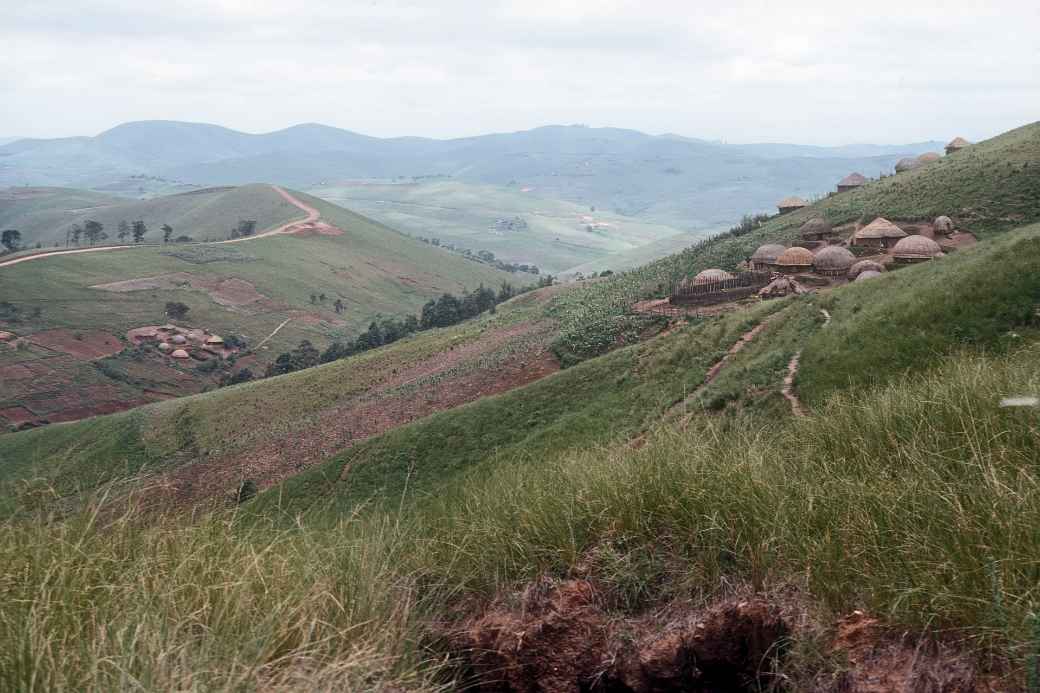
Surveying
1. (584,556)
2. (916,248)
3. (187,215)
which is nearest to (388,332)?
(916,248)

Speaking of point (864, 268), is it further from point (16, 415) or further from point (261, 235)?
point (261, 235)

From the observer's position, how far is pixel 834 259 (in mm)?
37344

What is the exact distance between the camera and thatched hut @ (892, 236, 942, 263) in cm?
3522

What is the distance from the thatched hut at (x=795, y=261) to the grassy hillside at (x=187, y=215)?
12395cm

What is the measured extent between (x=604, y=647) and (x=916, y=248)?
36.4 m

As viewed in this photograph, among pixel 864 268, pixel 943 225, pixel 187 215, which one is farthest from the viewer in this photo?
pixel 187 215

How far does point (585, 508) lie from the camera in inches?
222

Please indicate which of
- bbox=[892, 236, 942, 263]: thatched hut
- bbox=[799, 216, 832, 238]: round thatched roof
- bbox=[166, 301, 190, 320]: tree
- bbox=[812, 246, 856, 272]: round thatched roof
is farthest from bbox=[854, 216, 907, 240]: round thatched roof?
bbox=[166, 301, 190, 320]: tree

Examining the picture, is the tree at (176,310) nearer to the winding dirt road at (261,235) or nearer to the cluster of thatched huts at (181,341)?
the cluster of thatched huts at (181,341)

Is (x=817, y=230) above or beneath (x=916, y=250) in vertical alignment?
above

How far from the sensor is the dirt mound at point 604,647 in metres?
4.36

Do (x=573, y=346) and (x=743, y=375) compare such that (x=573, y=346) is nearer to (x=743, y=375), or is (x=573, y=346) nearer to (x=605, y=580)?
(x=743, y=375)

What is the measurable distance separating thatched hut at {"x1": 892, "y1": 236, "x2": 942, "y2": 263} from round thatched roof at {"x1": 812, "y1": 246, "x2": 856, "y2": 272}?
6.73 feet

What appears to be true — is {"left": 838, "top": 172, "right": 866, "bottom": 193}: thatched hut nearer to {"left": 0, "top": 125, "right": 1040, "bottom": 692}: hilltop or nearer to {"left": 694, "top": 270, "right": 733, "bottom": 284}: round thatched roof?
{"left": 694, "top": 270, "right": 733, "bottom": 284}: round thatched roof
